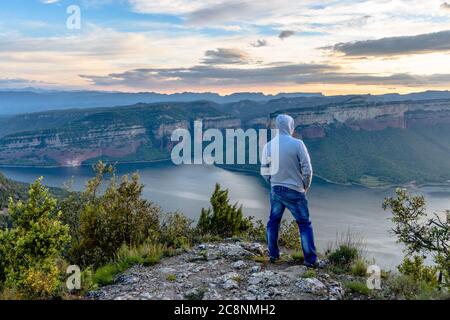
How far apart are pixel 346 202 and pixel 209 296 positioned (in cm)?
9770

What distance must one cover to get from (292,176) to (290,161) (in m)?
0.27

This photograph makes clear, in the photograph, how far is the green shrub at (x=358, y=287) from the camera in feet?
19.6

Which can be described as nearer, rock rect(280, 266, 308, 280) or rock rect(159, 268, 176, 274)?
rock rect(280, 266, 308, 280)

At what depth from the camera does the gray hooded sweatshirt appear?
696cm

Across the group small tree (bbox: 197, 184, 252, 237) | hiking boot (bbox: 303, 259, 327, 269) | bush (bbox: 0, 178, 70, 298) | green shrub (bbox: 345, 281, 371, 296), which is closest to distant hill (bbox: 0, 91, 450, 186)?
small tree (bbox: 197, 184, 252, 237)

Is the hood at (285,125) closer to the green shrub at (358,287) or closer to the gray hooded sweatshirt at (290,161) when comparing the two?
the gray hooded sweatshirt at (290,161)

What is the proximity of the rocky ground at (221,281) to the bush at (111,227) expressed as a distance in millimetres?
1388

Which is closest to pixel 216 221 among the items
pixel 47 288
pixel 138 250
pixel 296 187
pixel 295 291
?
pixel 138 250

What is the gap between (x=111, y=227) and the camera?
8.70m

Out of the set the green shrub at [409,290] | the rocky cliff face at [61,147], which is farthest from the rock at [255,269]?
the rocky cliff face at [61,147]

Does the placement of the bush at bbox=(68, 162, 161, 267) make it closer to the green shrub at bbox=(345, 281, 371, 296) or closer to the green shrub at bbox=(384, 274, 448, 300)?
the green shrub at bbox=(345, 281, 371, 296)

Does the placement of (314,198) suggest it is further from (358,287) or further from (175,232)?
(358,287)

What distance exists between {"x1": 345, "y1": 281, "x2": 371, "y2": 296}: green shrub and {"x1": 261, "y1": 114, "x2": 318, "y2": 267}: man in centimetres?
110

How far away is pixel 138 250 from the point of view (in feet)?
26.2
